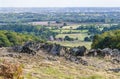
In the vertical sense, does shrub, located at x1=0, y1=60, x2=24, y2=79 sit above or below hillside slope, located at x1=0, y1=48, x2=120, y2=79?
above

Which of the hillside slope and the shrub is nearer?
the shrub

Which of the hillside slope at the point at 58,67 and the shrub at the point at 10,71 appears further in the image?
the hillside slope at the point at 58,67

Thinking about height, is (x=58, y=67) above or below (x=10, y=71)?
below

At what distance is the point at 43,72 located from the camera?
29.9 m

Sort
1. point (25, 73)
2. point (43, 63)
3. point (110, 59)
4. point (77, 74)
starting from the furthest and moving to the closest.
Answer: point (110, 59) → point (43, 63) → point (77, 74) → point (25, 73)

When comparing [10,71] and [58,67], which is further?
[58,67]

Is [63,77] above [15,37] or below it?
above

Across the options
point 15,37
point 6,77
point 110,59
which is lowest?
point 15,37

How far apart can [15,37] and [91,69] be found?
7028 centimetres

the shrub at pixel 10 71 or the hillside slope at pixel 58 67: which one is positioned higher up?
the shrub at pixel 10 71

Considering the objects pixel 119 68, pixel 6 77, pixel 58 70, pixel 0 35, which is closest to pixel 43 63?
pixel 58 70

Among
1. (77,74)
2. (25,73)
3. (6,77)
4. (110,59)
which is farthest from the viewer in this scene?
(110,59)

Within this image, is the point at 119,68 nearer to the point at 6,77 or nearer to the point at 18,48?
the point at 18,48

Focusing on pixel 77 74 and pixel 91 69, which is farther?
pixel 91 69
